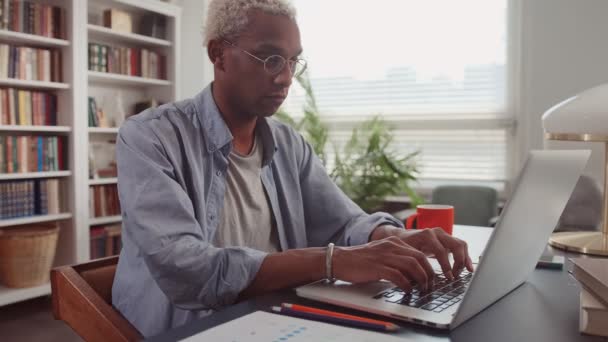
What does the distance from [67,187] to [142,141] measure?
271 centimetres

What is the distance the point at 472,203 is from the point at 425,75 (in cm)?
112

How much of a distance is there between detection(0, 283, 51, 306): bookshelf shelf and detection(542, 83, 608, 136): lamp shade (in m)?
2.95

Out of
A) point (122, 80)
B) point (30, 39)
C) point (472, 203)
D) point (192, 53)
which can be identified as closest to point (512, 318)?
point (472, 203)

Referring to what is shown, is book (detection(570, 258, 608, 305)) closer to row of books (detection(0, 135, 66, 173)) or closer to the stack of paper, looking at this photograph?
the stack of paper

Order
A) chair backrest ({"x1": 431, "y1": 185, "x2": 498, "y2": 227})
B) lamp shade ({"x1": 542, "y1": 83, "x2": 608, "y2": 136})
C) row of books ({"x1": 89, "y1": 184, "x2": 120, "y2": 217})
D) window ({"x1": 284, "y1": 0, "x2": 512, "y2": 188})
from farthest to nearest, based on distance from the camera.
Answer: window ({"x1": 284, "y1": 0, "x2": 512, "y2": 188})
row of books ({"x1": 89, "y1": 184, "x2": 120, "y2": 217})
chair backrest ({"x1": 431, "y1": 185, "x2": 498, "y2": 227})
lamp shade ({"x1": 542, "y1": 83, "x2": 608, "y2": 136})

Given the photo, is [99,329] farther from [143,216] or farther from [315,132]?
[315,132]

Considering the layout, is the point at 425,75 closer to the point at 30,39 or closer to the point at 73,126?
the point at 73,126

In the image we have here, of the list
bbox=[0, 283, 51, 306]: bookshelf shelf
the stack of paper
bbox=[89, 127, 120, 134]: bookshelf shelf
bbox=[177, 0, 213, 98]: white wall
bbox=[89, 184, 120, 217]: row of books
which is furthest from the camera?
bbox=[177, 0, 213, 98]: white wall

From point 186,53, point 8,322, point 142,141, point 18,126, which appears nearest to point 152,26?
point 186,53

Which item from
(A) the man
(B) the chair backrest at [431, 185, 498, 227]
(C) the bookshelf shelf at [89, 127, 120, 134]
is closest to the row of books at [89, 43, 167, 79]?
(C) the bookshelf shelf at [89, 127, 120, 134]

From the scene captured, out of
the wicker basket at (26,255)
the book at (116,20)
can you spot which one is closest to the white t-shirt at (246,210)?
the wicker basket at (26,255)

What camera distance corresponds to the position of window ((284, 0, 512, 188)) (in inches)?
154

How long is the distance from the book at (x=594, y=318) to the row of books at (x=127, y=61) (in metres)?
3.54

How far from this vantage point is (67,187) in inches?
138
